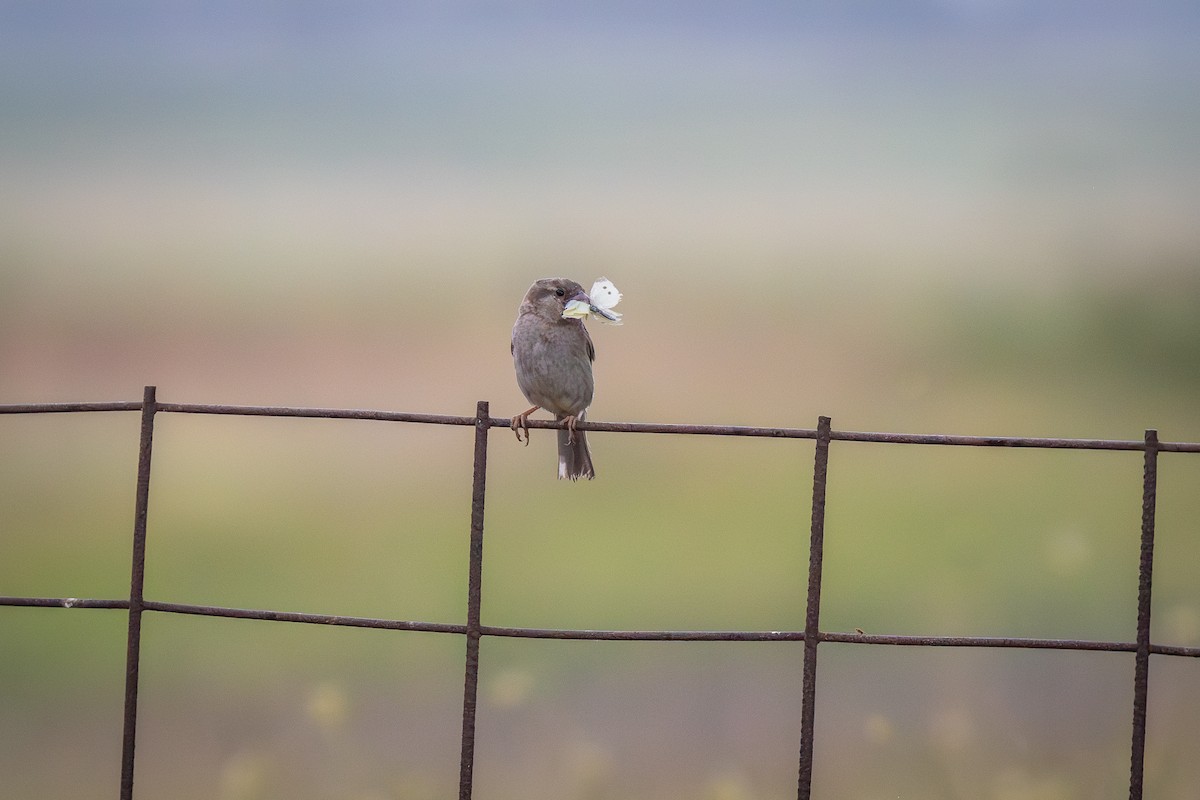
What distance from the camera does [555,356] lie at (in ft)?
12.9

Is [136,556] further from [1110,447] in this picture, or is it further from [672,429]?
[1110,447]

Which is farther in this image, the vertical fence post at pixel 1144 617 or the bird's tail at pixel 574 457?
the bird's tail at pixel 574 457

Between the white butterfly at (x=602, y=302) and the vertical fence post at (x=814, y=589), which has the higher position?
the white butterfly at (x=602, y=302)

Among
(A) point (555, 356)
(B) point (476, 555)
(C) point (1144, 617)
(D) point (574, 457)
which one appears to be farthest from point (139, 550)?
(C) point (1144, 617)

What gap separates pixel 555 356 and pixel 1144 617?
6.77 ft

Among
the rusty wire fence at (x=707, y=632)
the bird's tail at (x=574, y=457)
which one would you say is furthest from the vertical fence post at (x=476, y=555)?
the bird's tail at (x=574, y=457)

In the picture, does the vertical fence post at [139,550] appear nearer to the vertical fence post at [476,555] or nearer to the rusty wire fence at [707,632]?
the rusty wire fence at [707,632]

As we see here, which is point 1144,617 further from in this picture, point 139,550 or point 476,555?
point 139,550

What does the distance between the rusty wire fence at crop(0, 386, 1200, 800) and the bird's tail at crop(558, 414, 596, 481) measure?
1302mm

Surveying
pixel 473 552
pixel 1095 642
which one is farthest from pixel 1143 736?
pixel 473 552

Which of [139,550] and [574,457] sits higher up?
[574,457]

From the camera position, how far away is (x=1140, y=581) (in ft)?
8.03

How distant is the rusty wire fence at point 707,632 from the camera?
2.39 m

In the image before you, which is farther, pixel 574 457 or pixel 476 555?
pixel 574 457
